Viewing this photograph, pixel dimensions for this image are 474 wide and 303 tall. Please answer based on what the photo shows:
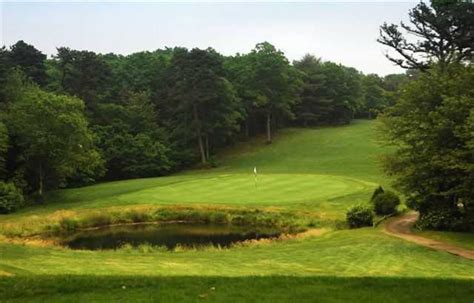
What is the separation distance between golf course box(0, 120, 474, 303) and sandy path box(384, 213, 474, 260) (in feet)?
1.83

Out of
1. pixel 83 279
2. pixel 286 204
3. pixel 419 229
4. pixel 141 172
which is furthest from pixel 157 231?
pixel 141 172

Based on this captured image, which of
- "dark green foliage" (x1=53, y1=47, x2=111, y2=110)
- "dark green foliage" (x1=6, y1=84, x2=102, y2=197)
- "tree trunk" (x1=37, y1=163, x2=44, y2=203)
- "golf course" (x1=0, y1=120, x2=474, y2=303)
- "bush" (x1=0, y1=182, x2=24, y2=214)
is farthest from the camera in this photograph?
"dark green foliage" (x1=53, y1=47, x2=111, y2=110)

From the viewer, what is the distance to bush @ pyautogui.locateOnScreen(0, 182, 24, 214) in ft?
128

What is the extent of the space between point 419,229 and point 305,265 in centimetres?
991

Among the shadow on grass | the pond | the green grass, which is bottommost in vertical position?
the pond

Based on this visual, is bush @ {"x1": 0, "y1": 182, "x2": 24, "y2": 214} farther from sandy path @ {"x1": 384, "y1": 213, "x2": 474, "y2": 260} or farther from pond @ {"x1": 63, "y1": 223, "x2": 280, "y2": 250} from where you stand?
sandy path @ {"x1": 384, "y1": 213, "x2": 474, "y2": 260}

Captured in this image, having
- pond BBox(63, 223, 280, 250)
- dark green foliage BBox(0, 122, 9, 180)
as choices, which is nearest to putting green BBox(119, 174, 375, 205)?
pond BBox(63, 223, 280, 250)

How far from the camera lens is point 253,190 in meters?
43.1

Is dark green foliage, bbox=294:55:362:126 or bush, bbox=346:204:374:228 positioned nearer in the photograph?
bush, bbox=346:204:374:228

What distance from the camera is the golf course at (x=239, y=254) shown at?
1134 centimetres

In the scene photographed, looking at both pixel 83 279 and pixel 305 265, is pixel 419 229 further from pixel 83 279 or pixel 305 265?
pixel 83 279

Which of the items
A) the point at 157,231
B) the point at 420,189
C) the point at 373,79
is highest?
the point at 373,79

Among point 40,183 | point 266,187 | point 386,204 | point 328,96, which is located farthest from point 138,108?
point 386,204

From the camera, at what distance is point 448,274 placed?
667 inches
